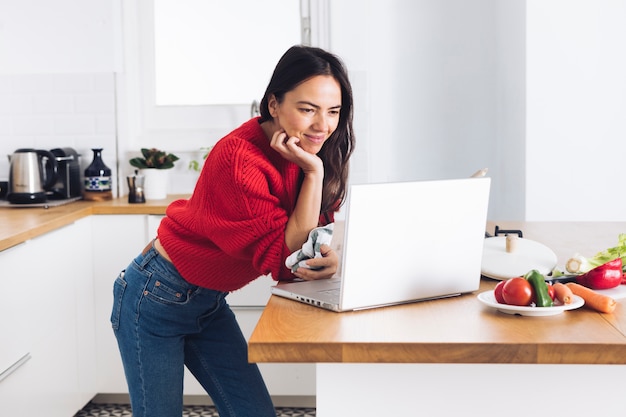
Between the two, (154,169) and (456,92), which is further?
(456,92)

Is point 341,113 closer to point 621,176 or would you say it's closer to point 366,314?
point 366,314

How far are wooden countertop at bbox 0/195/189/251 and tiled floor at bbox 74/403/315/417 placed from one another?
881 millimetres

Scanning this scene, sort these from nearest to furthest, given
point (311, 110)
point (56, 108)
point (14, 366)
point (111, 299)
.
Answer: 1. point (311, 110)
2. point (14, 366)
3. point (111, 299)
4. point (56, 108)

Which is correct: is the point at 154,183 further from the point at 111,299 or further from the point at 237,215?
the point at 237,215

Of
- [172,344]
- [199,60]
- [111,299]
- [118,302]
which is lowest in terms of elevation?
[111,299]

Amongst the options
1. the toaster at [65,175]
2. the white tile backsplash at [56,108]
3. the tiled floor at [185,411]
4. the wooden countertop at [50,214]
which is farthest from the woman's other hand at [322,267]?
the white tile backsplash at [56,108]

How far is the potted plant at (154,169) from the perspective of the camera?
3.79 metres

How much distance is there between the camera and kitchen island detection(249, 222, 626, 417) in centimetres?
137

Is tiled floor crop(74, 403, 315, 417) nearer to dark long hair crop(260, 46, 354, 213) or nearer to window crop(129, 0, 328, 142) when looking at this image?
window crop(129, 0, 328, 142)

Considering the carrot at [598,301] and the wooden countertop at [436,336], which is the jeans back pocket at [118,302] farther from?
the carrot at [598,301]

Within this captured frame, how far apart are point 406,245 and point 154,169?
7.88 feet

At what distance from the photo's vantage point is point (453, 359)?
4.50ft

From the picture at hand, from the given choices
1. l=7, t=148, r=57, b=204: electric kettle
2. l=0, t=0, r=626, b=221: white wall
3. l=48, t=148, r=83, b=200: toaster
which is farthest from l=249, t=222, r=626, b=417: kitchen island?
l=48, t=148, r=83, b=200: toaster

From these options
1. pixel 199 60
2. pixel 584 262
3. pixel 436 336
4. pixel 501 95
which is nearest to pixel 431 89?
pixel 501 95
